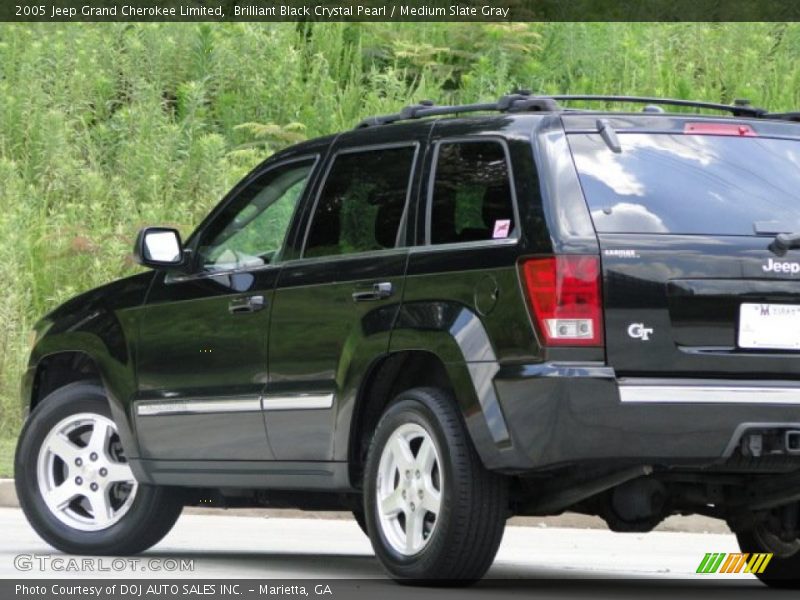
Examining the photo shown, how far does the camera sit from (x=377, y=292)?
847 cm

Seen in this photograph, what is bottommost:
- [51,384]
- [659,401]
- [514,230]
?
[51,384]

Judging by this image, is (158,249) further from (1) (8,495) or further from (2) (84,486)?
(1) (8,495)

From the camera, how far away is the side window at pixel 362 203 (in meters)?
8.77

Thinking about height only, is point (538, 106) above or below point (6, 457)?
above

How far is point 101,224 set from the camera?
817 inches

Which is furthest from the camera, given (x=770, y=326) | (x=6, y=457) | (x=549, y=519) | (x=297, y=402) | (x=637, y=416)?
(x=6, y=457)

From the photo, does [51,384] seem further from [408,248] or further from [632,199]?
[632,199]

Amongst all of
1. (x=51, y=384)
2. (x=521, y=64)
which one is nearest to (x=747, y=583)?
(x=51, y=384)

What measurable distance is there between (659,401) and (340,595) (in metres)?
1.56

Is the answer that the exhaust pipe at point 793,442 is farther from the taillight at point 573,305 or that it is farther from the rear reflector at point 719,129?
the rear reflector at point 719,129

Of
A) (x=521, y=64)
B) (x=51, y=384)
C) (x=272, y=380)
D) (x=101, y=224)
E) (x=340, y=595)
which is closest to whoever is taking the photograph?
(x=340, y=595)

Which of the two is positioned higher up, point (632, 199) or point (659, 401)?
point (632, 199)

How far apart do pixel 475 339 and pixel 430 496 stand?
2.45ft

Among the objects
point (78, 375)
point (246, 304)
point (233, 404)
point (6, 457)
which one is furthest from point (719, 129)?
point (6, 457)
